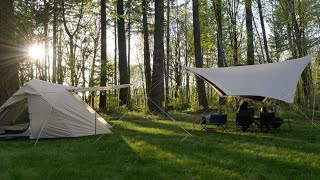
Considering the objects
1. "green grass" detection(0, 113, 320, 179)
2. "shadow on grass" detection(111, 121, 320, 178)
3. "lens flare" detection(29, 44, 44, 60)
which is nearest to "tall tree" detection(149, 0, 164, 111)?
"shadow on grass" detection(111, 121, 320, 178)

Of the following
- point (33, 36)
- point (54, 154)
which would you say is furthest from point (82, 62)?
point (54, 154)

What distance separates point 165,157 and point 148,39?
65.5 feet

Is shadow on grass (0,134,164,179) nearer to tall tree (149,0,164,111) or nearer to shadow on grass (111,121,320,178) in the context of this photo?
shadow on grass (111,121,320,178)

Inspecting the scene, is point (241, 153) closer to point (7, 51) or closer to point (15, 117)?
point (15, 117)

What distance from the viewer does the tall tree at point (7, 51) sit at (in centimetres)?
1105

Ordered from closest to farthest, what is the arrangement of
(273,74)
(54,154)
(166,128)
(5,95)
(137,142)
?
(54,154)
(137,142)
(273,74)
(5,95)
(166,128)

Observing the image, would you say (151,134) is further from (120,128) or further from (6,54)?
(6,54)

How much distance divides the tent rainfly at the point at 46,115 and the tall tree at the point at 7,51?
0.79m

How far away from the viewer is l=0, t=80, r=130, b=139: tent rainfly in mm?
10148

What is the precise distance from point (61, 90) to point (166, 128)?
12.0 feet

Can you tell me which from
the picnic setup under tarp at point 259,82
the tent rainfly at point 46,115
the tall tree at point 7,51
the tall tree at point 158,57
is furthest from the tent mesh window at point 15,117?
the tall tree at point 158,57

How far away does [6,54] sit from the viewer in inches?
438

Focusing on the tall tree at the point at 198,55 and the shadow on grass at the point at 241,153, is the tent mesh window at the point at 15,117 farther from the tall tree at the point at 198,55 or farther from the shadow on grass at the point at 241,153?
the tall tree at the point at 198,55

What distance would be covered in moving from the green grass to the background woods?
12.0ft
